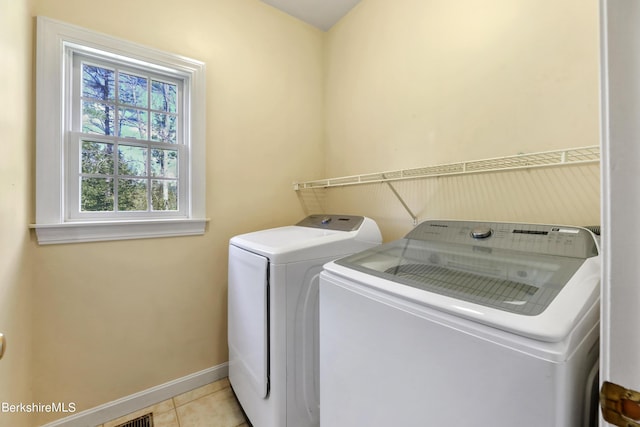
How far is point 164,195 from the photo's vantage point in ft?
5.95

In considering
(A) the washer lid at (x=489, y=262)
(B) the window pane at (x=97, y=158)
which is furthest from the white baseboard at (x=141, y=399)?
(A) the washer lid at (x=489, y=262)

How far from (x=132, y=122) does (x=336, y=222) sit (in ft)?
4.85

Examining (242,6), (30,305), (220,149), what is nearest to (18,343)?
(30,305)

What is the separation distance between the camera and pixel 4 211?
984 mm

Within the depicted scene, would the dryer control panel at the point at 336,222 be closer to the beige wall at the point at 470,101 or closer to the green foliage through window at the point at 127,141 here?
the beige wall at the point at 470,101

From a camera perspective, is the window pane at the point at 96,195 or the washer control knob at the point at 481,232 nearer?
the washer control knob at the point at 481,232

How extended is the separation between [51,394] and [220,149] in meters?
1.69

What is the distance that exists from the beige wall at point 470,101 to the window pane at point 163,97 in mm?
1295

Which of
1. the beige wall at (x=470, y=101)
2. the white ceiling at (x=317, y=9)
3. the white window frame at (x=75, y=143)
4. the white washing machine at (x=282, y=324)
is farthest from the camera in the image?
the white ceiling at (x=317, y=9)

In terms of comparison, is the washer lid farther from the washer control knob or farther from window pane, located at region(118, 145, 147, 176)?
window pane, located at region(118, 145, 147, 176)

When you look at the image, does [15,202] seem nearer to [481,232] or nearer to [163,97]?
[163,97]

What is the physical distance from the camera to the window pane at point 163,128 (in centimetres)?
178

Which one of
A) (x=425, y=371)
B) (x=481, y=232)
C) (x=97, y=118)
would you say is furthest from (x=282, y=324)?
(x=97, y=118)

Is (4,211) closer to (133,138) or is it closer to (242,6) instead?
(133,138)
